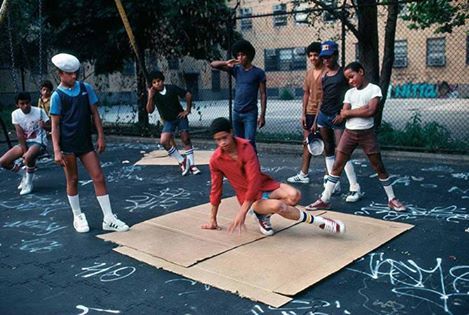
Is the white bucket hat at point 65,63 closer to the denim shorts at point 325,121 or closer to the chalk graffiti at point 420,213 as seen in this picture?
the denim shorts at point 325,121

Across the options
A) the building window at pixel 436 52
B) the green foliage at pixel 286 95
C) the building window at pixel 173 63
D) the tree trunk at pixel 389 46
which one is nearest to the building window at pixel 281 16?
the tree trunk at pixel 389 46

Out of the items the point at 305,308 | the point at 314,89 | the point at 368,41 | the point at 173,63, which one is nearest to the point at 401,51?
the point at 173,63

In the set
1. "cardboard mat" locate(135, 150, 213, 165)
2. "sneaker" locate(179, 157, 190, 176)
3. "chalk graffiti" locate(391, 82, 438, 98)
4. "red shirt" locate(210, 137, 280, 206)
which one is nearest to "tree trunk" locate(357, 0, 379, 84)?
"cardboard mat" locate(135, 150, 213, 165)

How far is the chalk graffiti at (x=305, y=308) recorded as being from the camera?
3.14 meters

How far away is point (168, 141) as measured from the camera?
7.86 metres

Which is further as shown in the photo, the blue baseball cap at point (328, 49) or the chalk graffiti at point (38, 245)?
the blue baseball cap at point (328, 49)

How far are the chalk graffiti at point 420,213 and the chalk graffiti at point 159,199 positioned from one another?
7.37ft

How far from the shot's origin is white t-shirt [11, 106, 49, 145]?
6977 millimetres

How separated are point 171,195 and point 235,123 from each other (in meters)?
1.27

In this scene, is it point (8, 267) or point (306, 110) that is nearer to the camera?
point (8, 267)

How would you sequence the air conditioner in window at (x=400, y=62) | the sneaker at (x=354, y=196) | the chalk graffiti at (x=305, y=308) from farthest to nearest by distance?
1. the air conditioner in window at (x=400, y=62)
2. the sneaker at (x=354, y=196)
3. the chalk graffiti at (x=305, y=308)

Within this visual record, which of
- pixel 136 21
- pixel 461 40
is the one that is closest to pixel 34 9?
pixel 136 21

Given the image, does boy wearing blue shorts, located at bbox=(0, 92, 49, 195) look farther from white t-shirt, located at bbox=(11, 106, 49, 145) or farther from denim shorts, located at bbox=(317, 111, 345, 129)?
denim shorts, located at bbox=(317, 111, 345, 129)

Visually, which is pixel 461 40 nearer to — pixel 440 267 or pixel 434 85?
pixel 434 85
